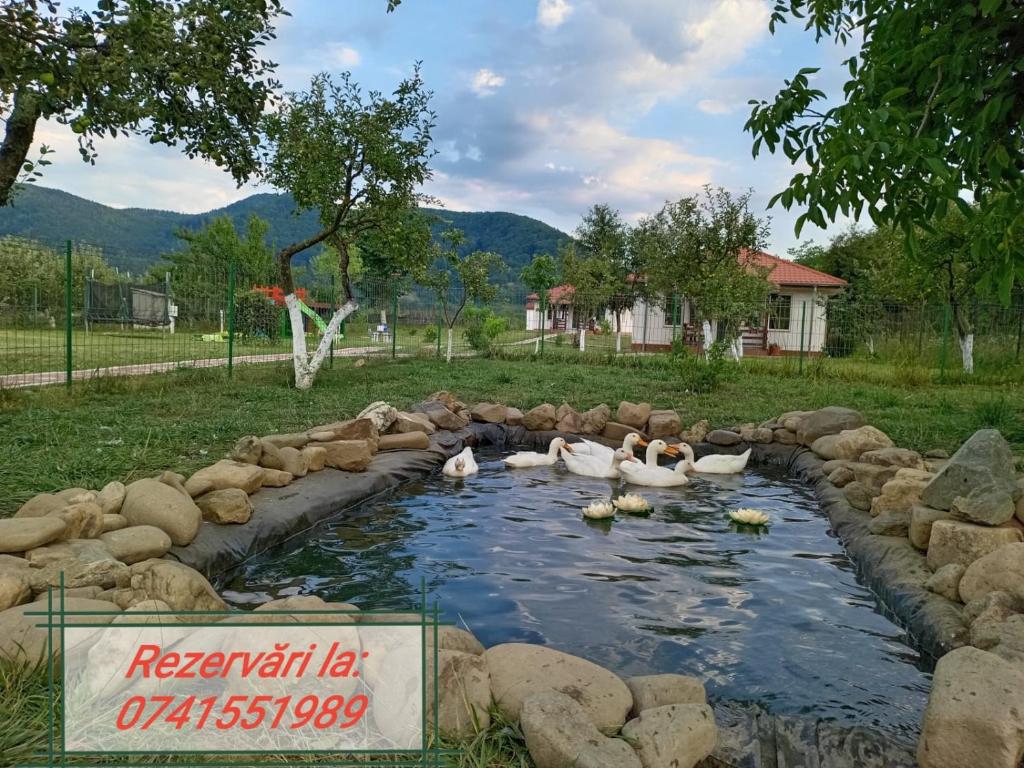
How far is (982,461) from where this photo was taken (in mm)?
4633

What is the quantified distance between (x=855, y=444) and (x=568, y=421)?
Answer: 3.96 metres

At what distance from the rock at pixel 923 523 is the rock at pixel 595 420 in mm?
5556

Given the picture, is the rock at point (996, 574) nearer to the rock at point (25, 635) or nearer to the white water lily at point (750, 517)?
the white water lily at point (750, 517)

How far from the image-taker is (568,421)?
10.4m

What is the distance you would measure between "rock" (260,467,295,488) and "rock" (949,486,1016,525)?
5.08m

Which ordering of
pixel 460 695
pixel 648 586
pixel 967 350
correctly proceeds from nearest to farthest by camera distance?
1. pixel 460 695
2. pixel 648 586
3. pixel 967 350

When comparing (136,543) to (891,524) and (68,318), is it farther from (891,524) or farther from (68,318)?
(68,318)

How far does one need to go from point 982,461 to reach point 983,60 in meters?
2.74

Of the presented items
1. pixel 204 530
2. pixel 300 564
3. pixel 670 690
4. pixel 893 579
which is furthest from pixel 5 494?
pixel 893 579

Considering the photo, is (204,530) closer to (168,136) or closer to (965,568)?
(168,136)

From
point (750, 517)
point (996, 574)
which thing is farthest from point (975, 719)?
point (750, 517)

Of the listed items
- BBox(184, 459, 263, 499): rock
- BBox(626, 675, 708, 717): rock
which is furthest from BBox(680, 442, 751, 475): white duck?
BBox(626, 675, 708, 717): rock

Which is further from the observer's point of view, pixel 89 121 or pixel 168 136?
pixel 168 136

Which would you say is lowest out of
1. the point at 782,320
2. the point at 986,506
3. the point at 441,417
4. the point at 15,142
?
the point at 441,417
